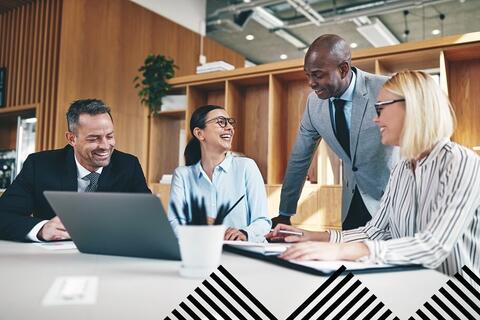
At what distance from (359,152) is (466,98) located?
66.8 inches

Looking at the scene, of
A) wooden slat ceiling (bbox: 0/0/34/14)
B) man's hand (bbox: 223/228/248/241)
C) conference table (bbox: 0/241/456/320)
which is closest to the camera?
conference table (bbox: 0/241/456/320)

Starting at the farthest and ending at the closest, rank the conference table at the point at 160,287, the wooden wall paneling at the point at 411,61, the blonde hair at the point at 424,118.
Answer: the wooden wall paneling at the point at 411,61 < the blonde hair at the point at 424,118 < the conference table at the point at 160,287

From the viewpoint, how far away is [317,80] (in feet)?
7.78

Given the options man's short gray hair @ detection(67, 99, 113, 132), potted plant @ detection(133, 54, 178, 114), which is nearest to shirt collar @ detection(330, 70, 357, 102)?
man's short gray hair @ detection(67, 99, 113, 132)

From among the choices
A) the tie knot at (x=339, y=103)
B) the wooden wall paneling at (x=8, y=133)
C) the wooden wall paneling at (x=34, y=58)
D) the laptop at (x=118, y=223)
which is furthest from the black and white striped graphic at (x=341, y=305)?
the wooden wall paneling at (x=8, y=133)

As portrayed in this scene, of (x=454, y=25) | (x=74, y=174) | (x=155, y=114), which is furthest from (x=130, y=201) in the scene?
(x=454, y=25)

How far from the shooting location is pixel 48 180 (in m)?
2.04

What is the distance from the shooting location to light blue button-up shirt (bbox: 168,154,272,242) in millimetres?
2419

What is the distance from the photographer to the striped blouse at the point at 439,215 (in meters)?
1.13

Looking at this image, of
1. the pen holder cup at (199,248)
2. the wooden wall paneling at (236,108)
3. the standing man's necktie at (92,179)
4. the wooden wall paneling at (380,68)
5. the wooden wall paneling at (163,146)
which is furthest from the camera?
the wooden wall paneling at (163,146)

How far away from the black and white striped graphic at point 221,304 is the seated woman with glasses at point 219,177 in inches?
53.5

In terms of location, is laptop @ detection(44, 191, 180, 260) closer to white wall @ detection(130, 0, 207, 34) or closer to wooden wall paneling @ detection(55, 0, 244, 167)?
wooden wall paneling @ detection(55, 0, 244, 167)

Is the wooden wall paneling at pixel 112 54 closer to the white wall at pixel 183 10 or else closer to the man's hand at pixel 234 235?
the white wall at pixel 183 10

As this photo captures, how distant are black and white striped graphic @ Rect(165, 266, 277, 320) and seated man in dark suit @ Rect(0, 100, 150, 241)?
4.46ft
